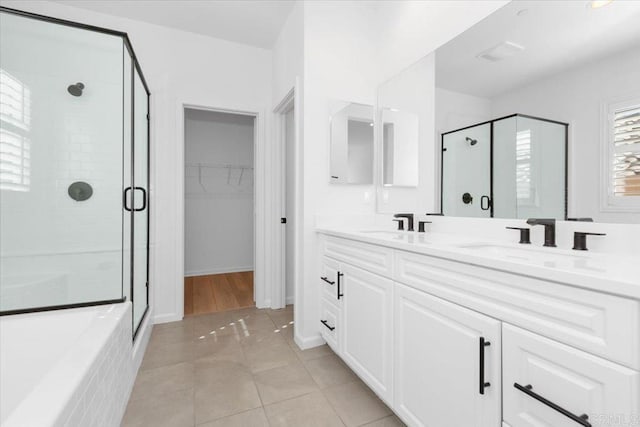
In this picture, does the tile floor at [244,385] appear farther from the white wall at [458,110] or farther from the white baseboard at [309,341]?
the white wall at [458,110]

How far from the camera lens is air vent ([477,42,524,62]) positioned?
54.0 inches

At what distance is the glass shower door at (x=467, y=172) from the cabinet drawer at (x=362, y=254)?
23.2 inches

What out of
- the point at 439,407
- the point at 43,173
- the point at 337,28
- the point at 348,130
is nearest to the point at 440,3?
the point at 337,28

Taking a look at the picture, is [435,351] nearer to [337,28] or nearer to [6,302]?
[337,28]

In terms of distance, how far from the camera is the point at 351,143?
2.30 m

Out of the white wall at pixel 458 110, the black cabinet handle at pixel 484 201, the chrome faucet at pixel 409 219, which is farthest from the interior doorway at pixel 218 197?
the black cabinet handle at pixel 484 201

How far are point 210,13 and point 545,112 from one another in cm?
260

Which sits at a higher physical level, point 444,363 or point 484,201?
point 484,201

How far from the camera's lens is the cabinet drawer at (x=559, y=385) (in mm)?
615

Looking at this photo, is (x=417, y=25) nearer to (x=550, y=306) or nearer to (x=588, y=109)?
(x=588, y=109)

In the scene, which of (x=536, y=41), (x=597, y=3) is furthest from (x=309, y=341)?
(x=597, y=3)

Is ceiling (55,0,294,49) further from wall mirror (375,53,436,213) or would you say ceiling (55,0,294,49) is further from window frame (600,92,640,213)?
window frame (600,92,640,213)

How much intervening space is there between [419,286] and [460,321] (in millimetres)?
215

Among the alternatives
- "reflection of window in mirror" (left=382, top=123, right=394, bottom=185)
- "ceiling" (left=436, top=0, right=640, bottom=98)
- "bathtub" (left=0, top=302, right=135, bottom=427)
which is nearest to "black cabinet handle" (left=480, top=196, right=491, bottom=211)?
"ceiling" (left=436, top=0, right=640, bottom=98)
